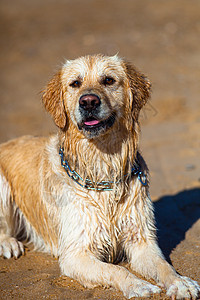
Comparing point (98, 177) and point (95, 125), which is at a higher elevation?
point (95, 125)

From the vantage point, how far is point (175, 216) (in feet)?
18.3

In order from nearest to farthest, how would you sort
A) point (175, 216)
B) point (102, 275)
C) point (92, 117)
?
1. point (102, 275)
2. point (92, 117)
3. point (175, 216)

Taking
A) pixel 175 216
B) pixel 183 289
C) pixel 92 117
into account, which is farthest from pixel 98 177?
pixel 175 216

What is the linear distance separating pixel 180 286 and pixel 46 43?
1554cm

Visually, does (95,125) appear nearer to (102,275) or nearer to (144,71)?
(102,275)

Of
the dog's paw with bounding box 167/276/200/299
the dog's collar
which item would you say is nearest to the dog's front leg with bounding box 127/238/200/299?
the dog's paw with bounding box 167/276/200/299

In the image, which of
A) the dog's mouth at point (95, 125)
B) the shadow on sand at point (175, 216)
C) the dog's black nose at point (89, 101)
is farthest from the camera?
the shadow on sand at point (175, 216)

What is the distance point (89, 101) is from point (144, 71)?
418 inches

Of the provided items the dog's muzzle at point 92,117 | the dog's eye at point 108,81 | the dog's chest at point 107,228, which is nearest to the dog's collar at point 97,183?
the dog's chest at point 107,228

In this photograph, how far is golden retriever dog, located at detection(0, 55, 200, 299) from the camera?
4.10m

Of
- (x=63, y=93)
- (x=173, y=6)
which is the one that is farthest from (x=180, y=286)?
(x=173, y=6)

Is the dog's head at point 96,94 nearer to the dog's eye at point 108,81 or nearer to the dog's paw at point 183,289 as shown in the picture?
the dog's eye at point 108,81

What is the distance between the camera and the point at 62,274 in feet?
13.7

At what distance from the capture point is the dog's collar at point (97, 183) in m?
4.33
